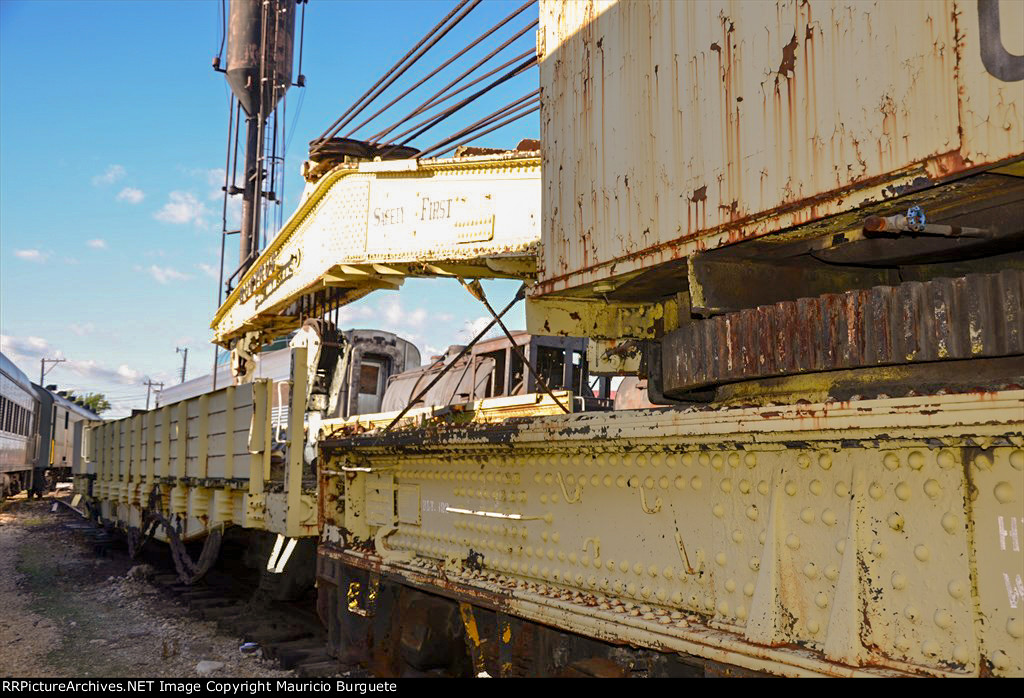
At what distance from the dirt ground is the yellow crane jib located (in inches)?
132

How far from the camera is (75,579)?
10133 millimetres

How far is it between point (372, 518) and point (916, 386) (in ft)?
12.6

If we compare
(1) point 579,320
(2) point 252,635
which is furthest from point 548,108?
(2) point 252,635

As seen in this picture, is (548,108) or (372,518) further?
(372,518)

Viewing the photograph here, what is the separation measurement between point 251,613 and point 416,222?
4.28 metres

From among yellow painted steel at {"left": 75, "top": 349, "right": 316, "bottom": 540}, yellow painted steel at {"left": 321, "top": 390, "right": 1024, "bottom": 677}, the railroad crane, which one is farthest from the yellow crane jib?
yellow painted steel at {"left": 321, "top": 390, "right": 1024, "bottom": 677}

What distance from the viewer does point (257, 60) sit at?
51.3ft

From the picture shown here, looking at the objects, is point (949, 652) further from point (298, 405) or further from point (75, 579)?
point (75, 579)

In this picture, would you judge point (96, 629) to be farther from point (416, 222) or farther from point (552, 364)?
point (552, 364)

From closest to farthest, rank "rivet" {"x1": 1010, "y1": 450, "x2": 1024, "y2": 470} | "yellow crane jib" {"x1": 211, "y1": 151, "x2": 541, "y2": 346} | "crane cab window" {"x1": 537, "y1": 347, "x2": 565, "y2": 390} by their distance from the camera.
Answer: "rivet" {"x1": 1010, "y1": 450, "x2": 1024, "y2": 470}, "yellow crane jib" {"x1": 211, "y1": 151, "x2": 541, "y2": 346}, "crane cab window" {"x1": 537, "y1": 347, "x2": 565, "y2": 390}

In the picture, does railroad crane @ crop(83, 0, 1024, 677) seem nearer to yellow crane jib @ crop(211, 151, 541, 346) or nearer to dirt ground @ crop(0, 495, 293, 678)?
yellow crane jib @ crop(211, 151, 541, 346)

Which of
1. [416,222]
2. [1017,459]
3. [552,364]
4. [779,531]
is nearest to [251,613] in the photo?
[416,222]

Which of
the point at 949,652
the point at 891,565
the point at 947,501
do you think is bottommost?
the point at 949,652

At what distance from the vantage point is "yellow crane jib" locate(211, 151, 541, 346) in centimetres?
612
